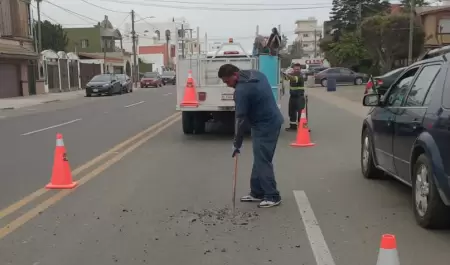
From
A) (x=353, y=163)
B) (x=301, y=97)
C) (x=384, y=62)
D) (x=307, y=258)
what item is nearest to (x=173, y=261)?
(x=307, y=258)

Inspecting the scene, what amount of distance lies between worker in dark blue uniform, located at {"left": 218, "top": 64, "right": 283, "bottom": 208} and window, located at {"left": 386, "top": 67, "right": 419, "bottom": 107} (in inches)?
58.8

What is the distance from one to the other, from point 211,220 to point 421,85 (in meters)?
2.75

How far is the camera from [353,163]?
920cm

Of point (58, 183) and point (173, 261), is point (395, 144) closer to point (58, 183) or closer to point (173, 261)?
point (173, 261)

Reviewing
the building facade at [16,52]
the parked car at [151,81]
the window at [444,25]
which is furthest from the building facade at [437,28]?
the building facade at [16,52]

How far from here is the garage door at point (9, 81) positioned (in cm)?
3416

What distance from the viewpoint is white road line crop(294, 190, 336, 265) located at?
4613 millimetres

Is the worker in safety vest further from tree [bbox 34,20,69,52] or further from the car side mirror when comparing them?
tree [bbox 34,20,69,52]

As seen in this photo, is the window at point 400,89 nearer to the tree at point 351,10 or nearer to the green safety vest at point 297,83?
the green safety vest at point 297,83

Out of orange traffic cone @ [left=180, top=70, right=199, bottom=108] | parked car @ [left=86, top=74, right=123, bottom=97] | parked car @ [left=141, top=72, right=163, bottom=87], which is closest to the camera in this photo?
orange traffic cone @ [left=180, top=70, right=199, bottom=108]

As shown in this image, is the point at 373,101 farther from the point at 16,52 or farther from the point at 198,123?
the point at 16,52

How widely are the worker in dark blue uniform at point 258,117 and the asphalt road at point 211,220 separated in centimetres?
35

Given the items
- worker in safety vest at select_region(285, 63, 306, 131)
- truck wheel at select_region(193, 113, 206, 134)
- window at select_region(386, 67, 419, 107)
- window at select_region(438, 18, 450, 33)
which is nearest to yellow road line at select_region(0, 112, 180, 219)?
truck wheel at select_region(193, 113, 206, 134)

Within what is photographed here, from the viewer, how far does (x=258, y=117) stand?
20.7ft
